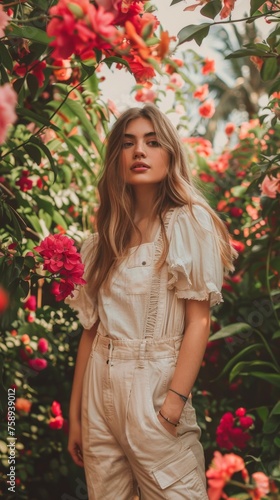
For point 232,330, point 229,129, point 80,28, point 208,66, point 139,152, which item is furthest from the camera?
point 229,129

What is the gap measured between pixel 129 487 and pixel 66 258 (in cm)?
57

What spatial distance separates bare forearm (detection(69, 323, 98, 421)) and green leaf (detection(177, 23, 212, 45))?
769 millimetres

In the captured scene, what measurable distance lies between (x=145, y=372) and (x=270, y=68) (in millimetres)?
726

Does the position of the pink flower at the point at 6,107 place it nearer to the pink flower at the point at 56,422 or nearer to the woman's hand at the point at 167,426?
the woman's hand at the point at 167,426

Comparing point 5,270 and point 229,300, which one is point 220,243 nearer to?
point 5,270

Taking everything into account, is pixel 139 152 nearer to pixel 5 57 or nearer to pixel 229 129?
pixel 5 57

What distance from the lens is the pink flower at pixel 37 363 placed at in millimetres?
2043

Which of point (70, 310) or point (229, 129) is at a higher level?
point (229, 129)

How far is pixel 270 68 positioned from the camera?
1.36 meters

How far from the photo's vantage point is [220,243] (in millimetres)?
1421

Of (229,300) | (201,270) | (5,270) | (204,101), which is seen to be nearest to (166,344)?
(201,270)

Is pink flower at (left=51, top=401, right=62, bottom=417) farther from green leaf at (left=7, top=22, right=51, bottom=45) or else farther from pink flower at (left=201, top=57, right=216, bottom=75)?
pink flower at (left=201, top=57, right=216, bottom=75)

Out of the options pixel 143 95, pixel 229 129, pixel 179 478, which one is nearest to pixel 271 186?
pixel 179 478

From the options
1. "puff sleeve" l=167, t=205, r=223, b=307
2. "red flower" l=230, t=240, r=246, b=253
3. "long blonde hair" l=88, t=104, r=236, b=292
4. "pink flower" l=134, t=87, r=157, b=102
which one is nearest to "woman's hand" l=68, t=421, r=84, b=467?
"long blonde hair" l=88, t=104, r=236, b=292
